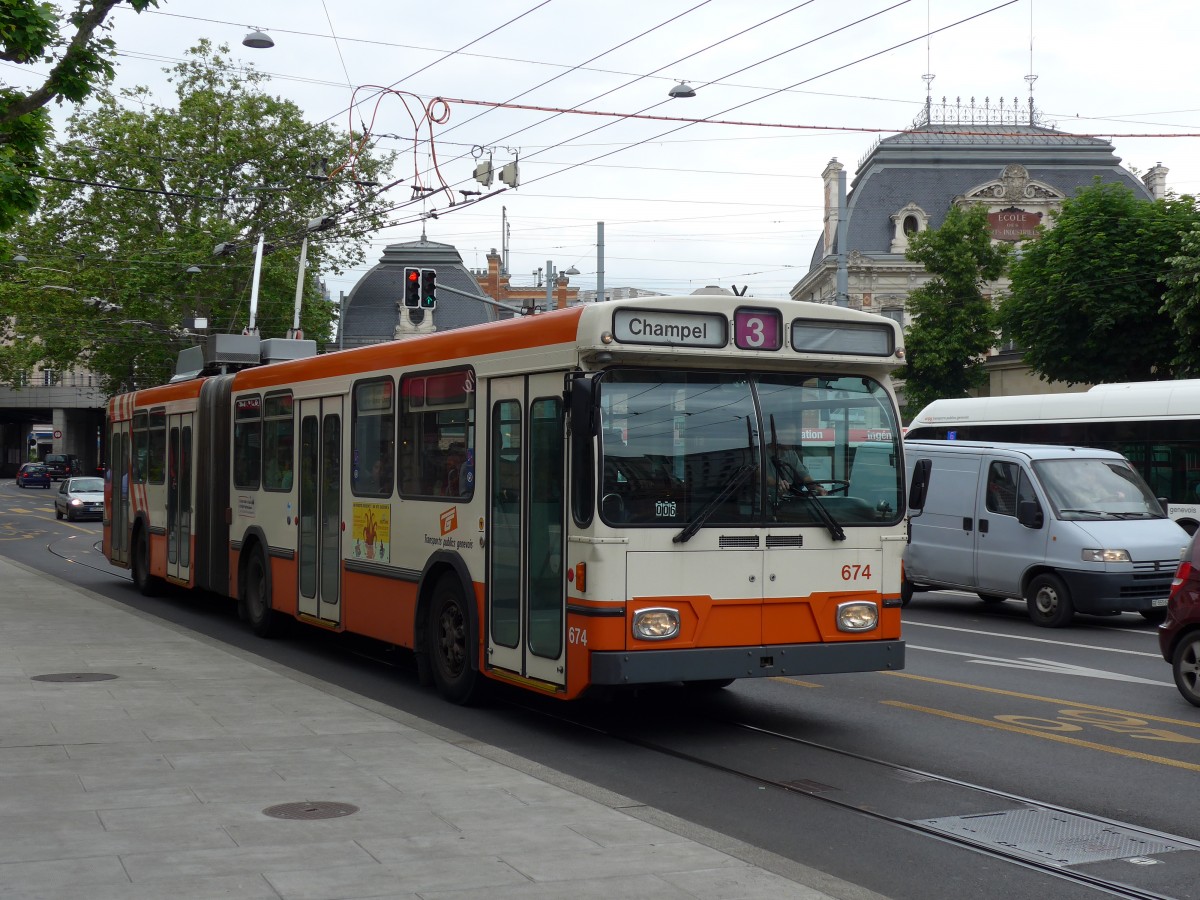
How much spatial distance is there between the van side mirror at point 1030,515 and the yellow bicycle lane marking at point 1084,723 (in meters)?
6.05

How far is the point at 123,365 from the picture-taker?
57562 millimetres

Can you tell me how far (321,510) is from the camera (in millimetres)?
13922

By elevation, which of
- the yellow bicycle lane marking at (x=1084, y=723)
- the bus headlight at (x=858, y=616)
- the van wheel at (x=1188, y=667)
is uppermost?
the bus headlight at (x=858, y=616)

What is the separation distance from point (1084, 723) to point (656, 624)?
3351 mm

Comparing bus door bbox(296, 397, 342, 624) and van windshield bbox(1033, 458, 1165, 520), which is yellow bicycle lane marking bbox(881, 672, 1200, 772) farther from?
van windshield bbox(1033, 458, 1165, 520)

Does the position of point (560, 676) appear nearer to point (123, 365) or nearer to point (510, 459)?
point (510, 459)

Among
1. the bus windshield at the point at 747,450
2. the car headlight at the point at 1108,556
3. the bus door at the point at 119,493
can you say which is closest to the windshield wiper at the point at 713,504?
the bus windshield at the point at 747,450

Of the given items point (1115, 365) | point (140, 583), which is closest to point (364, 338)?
point (1115, 365)

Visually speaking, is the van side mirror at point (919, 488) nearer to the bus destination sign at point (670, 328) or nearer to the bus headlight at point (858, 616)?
the bus headlight at point (858, 616)

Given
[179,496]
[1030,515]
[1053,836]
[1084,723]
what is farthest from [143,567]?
[1053,836]

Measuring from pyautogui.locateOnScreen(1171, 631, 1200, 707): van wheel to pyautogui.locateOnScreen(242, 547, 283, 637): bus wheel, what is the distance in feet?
29.7

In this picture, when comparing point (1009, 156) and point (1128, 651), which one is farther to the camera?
point (1009, 156)

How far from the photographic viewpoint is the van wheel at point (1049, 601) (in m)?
17.0

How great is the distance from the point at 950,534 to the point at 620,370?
34.8 feet
